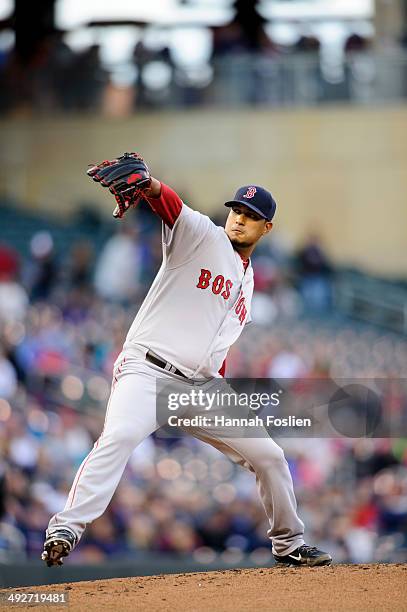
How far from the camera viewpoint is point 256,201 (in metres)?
5.38

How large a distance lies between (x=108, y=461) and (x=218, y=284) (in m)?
0.86

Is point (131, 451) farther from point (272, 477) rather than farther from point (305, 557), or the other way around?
point (305, 557)

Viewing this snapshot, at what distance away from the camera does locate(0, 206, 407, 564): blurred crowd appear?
9.07m

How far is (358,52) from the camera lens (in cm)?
1524

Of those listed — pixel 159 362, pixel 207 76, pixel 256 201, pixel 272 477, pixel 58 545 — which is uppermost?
pixel 207 76

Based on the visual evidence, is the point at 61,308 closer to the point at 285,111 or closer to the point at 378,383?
the point at 378,383

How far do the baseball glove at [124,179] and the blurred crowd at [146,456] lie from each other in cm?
405

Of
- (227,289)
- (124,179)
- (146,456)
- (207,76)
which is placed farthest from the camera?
(207,76)

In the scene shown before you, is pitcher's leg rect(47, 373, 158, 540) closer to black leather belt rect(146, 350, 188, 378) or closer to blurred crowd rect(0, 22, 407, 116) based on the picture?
black leather belt rect(146, 350, 188, 378)

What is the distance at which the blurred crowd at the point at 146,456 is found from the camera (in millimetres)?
9073

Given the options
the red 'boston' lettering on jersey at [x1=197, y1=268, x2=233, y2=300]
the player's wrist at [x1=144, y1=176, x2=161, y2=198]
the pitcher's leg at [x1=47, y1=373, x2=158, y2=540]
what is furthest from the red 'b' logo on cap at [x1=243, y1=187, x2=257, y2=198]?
the pitcher's leg at [x1=47, y1=373, x2=158, y2=540]

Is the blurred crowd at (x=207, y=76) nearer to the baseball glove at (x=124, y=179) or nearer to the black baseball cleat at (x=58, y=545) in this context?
the baseball glove at (x=124, y=179)

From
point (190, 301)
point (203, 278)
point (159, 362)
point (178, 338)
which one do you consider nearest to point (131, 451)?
point (159, 362)

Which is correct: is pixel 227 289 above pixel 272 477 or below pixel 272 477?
above
